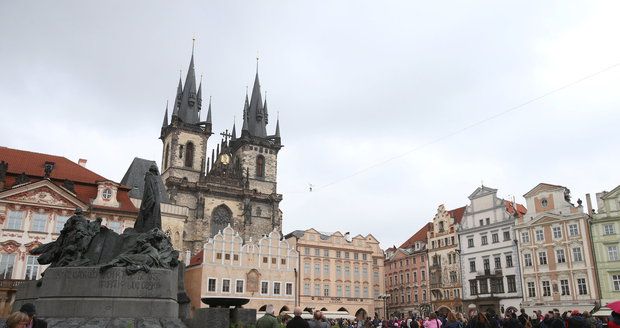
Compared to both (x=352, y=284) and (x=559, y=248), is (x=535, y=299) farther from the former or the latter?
(x=352, y=284)

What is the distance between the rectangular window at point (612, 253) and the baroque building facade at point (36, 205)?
33860mm

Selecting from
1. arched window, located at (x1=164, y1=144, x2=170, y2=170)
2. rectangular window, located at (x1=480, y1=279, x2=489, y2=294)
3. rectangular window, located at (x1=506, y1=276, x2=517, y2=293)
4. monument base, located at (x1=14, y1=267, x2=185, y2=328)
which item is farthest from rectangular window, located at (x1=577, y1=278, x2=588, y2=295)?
arched window, located at (x1=164, y1=144, x2=170, y2=170)

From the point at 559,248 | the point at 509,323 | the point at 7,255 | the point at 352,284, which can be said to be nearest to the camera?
the point at 509,323

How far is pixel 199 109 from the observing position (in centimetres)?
6838

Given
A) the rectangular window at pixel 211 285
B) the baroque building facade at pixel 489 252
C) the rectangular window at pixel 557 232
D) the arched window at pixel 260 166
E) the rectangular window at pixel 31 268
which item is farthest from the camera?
the arched window at pixel 260 166

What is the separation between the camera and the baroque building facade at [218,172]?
57188 mm

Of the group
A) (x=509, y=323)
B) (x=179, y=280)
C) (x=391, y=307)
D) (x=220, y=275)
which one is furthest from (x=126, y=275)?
(x=391, y=307)

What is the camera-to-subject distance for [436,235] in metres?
51.8

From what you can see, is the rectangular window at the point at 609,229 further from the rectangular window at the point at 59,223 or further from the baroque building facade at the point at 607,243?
the rectangular window at the point at 59,223

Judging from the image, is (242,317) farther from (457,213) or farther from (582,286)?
(457,213)

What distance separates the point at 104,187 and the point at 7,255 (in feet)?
24.3

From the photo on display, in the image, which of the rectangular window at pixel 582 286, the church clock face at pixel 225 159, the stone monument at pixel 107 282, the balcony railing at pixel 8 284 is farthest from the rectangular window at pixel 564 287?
the church clock face at pixel 225 159

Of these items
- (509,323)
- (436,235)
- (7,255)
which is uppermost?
(436,235)

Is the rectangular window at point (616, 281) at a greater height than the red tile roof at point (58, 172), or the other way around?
the red tile roof at point (58, 172)
